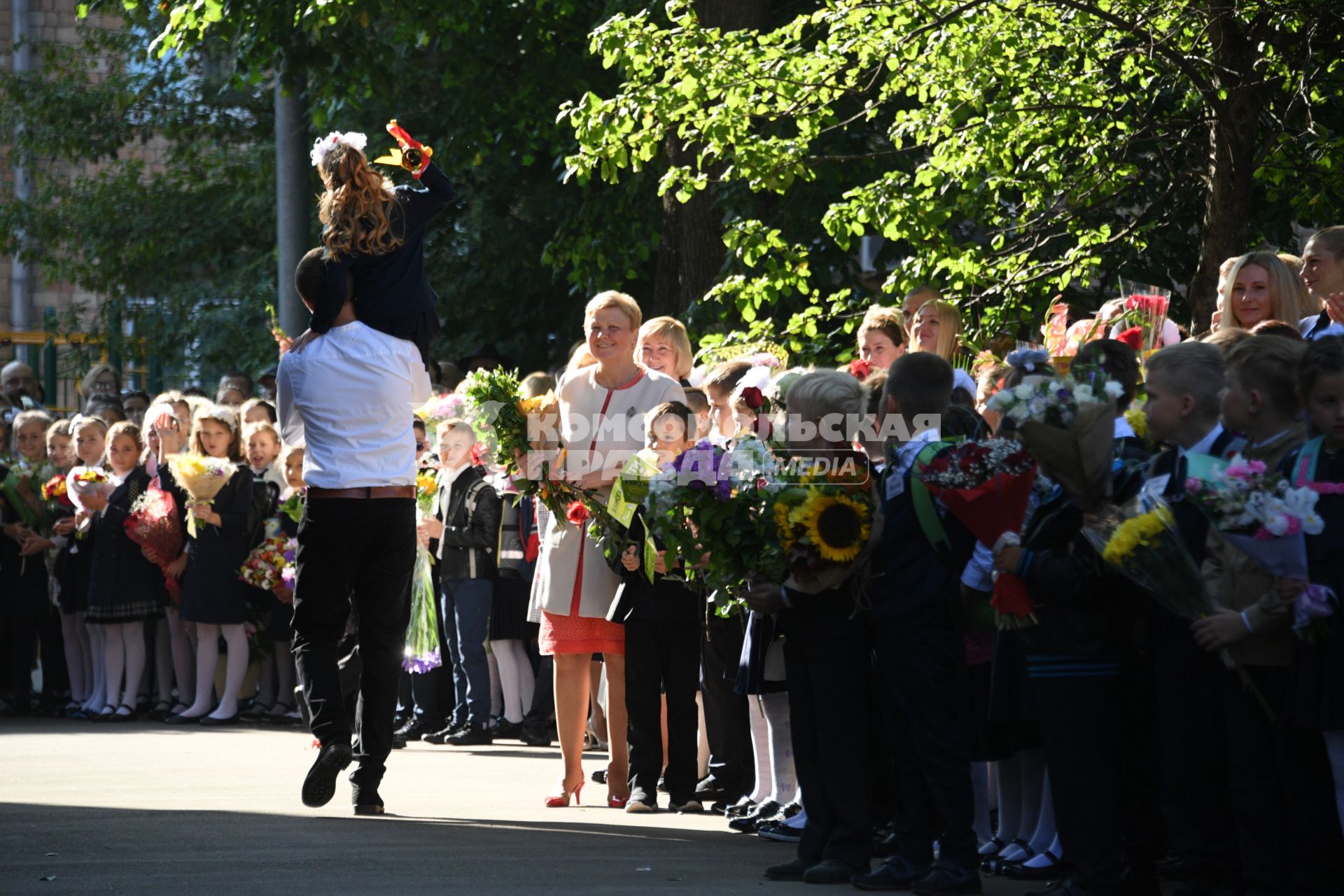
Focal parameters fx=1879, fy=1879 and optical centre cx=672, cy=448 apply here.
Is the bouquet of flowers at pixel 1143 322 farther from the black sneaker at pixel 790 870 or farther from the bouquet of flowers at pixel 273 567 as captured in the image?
the bouquet of flowers at pixel 273 567

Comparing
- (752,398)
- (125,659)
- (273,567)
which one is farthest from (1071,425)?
(125,659)

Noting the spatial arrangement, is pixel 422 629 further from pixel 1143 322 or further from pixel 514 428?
pixel 1143 322

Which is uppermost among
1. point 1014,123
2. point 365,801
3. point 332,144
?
point 1014,123

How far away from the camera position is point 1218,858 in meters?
5.91

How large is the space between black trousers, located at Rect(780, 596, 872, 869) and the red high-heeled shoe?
1988 mm

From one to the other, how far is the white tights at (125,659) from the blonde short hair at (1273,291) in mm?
8653

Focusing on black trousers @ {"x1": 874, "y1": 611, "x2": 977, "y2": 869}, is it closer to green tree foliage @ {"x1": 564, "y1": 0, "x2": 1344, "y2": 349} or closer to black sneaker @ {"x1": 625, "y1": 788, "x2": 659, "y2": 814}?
black sneaker @ {"x1": 625, "y1": 788, "x2": 659, "y2": 814}

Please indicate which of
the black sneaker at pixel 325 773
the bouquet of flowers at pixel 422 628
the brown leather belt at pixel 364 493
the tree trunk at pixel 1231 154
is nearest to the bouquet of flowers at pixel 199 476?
the bouquet of flowers at pixel 422 628

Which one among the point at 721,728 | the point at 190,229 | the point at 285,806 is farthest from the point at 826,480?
the point at 190,229

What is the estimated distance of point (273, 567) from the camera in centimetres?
1295

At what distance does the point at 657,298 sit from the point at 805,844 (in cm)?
982

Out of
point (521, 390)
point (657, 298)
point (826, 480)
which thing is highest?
point (657, 298)

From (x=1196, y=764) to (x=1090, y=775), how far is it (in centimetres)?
34

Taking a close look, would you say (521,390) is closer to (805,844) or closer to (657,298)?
(805,844)
